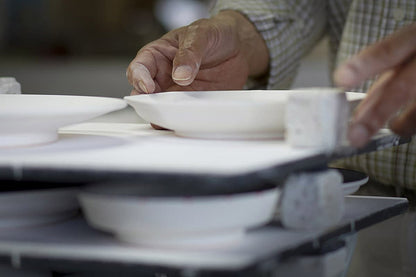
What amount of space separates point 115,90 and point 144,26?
2.43 feet

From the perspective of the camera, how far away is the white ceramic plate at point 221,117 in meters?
0.67

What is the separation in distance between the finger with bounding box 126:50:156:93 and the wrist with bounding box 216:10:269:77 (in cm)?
40

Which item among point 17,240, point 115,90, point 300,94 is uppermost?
point 300,94


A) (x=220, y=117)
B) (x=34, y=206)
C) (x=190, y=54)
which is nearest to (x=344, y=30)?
(x=190, y=54)

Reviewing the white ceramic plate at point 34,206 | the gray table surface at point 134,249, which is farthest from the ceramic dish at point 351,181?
the white ceramic plate at point 34,206

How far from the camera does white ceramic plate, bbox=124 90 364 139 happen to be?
2.18 ft

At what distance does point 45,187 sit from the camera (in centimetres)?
66

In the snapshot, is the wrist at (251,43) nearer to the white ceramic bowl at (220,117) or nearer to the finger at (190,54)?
the finger at (190,54)

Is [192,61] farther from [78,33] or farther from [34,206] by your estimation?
[78,33]

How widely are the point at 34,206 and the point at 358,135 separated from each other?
1.03 ft

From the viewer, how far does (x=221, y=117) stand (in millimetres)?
674

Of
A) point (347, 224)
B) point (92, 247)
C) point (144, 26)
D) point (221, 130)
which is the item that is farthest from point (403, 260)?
point (144, 26)

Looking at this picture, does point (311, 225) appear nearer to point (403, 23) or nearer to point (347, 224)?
point (347, 224)

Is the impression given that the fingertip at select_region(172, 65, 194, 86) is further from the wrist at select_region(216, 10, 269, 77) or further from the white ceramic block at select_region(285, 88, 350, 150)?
the wrist at select_region(216, 10, 269, 77)
